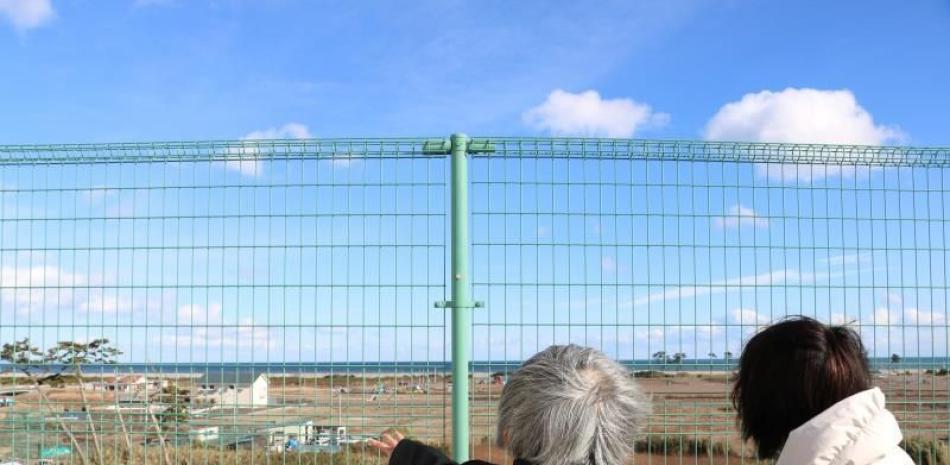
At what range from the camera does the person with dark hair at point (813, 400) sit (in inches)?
67.1

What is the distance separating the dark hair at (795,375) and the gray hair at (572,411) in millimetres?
304

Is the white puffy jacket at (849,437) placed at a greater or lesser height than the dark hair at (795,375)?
lesser

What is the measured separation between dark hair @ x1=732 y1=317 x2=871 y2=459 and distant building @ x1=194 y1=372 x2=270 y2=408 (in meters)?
3.11

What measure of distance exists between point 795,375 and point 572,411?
0.54 metres

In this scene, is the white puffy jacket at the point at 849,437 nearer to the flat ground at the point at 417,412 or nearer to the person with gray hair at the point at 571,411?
the person with gray hair at the point at 571,411

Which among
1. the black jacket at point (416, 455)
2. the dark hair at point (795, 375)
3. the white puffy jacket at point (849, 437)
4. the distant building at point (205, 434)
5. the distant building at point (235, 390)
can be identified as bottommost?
the distant building at point (205, 434)

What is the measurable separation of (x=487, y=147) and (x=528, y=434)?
2.86 metres

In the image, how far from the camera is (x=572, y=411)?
1731mm

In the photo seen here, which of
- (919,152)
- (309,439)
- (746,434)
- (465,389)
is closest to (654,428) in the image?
(465,389)

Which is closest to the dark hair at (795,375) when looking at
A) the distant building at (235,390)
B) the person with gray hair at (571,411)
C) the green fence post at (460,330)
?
the person with gray hair at (571,411)

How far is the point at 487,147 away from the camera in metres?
4.48

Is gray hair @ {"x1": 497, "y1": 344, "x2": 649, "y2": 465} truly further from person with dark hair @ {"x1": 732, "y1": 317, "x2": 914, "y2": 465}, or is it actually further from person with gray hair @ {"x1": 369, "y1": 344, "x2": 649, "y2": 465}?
person with dark hair @ {"x1": 732, "y1": 317, "x2": 914, "y2": 465}

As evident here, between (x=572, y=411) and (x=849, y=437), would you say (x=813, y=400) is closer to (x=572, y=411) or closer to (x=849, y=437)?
(x=849, y=437)

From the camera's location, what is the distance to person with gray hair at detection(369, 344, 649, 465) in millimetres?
1726
